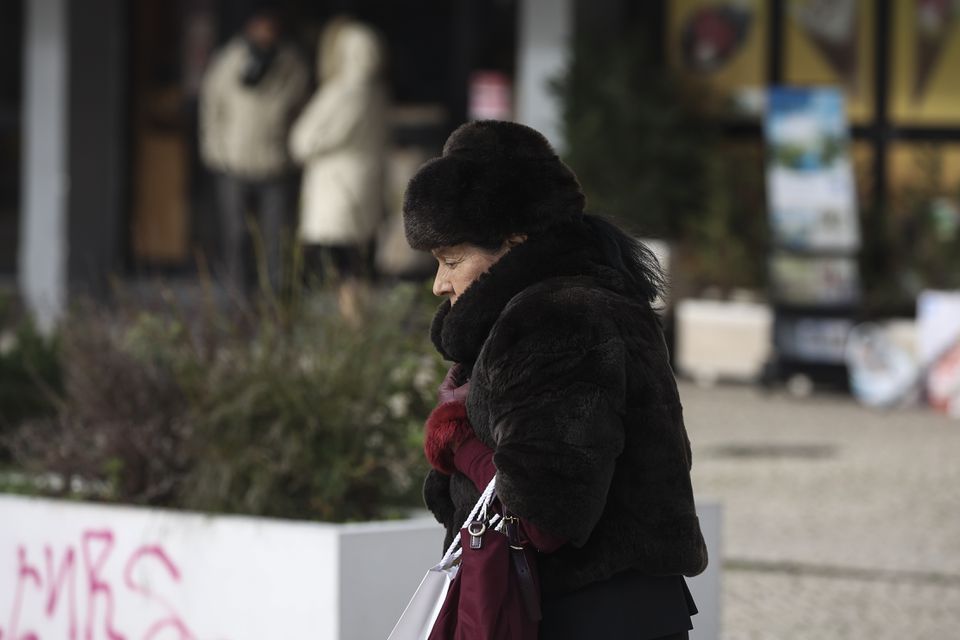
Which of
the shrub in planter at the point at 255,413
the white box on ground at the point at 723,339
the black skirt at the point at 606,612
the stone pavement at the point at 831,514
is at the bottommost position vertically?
the white box on ground at the point at 723,339

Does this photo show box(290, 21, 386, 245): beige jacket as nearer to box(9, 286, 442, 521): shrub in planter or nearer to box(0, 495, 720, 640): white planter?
box(9, 286, 442, 521): shrub in planter

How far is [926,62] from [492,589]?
1184 centimetres

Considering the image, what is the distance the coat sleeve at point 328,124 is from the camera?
38.7 ft

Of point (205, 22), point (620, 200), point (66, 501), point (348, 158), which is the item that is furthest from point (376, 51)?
point (66, 501)

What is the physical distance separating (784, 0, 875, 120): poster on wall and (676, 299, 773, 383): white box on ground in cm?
221

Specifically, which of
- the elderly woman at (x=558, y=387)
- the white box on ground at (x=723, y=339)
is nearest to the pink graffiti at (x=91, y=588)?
the elderly woman at (x=558, y=387)

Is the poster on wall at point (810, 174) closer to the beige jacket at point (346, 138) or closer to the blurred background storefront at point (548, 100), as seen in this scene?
the blurred background storefront at point (548, 100)

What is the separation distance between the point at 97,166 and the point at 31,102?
0.74 m

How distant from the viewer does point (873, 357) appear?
38.1ft

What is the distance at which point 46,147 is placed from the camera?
14539mm

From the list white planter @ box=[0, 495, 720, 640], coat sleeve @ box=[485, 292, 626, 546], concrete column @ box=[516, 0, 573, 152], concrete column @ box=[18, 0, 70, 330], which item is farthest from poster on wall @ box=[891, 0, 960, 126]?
coat sleeve @ box=[485, 292, 626, 546]

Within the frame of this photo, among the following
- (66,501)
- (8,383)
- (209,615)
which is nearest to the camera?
(209,615)

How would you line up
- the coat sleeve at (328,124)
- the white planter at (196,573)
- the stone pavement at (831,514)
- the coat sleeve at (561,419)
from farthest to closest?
1. the coat sleeve at (328,124)
2. the stone pavement at (831,514)
3. the white planter at (196,573)
4. the coat sleeve at (561,419)

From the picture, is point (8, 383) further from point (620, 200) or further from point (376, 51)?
point (620, 200)
